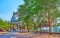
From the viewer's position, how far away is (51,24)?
22.7 metres

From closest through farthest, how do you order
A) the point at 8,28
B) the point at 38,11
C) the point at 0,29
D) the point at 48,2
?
the point at 48,2, the point at 38,11, the point at 0,29, the point at 8,28

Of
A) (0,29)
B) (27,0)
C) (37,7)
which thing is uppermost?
(27,0)

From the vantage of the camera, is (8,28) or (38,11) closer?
(38,11)

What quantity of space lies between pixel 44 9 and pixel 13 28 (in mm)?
37860

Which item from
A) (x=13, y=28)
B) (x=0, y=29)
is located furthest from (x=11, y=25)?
(x=0, y=29)

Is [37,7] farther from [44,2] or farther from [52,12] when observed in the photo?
[52,12]

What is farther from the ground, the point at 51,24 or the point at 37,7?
the point at 37,7

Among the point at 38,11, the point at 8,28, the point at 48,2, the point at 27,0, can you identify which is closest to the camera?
the point at 48,2

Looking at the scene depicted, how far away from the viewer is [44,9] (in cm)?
2034

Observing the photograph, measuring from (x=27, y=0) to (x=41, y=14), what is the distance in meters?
2.88

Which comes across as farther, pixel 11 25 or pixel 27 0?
pixel 11 25

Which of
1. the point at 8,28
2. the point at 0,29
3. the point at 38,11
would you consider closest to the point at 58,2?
the point at 38,11

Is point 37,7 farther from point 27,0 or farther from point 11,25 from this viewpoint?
point 11,25

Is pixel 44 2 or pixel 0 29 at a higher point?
pixel 44 2
